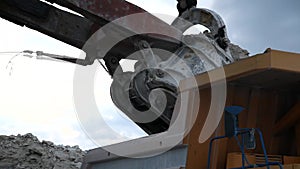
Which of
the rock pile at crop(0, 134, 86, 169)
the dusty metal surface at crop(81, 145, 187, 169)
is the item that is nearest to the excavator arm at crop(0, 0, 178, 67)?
the dusty metal surface at crop(81, 145, 187, 169)

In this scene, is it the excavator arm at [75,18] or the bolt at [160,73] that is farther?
the bolt at [160,73]

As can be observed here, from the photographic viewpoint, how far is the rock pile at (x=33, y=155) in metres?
6.00

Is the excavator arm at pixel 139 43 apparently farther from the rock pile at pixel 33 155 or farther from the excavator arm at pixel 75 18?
the rock pile at pixel 33 155

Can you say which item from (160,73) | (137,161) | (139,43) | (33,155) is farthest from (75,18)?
(137,161)

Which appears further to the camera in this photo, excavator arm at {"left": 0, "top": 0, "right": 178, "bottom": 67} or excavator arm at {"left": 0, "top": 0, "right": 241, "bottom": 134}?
excavator arm at {"left": 0, "top": 0, "right": 241, "bottom": 134}

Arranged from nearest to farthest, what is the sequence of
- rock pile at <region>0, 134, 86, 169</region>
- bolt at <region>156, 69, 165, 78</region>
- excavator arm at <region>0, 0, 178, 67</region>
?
excavator arm at <region>0, 0, 178, 67</region>, bolt at <region>156, 69, 165, 78</region>, rock pile at <region>0, 134, 86, 169</region>

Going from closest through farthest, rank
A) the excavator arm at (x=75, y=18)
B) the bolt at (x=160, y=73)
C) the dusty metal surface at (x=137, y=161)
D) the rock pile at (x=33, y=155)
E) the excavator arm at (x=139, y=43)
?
1. the dusty metal surface at (x=137, y=161)
2. the excavator arm at (x=75, y=18)
3. the excavator arm at (x=139, y=43)
4. the bolt at (x=160, y=73)
5. the rock pile at (x=33, y=155)

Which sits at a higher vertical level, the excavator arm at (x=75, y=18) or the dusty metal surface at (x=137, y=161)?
the excavator arm at (x=75, y=18)

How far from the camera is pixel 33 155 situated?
6211mm

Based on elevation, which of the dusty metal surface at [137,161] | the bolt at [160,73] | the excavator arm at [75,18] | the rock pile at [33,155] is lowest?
the dusty metal surface at [137,161]

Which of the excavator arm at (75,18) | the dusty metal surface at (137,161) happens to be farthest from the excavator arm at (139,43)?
the dusty metal surface at (137,161)

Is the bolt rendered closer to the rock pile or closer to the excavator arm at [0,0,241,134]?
the excavator arm at [0,0,241,134]

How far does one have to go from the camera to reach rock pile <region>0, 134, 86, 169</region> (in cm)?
600

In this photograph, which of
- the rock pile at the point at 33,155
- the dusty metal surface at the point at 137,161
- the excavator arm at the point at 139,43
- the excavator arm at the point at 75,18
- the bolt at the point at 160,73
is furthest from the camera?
the rock pile at the point at 33,155
